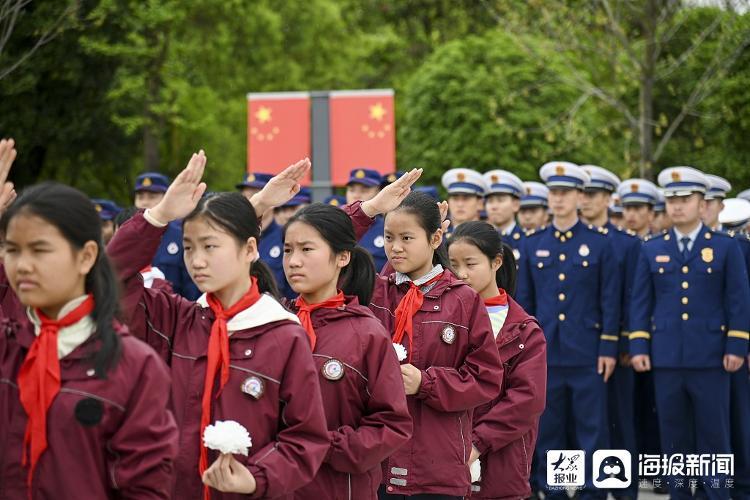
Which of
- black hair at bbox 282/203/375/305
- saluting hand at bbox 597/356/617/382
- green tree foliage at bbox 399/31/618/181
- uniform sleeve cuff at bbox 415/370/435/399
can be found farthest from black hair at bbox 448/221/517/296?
green tree foliage at bbox 399/31/618/181

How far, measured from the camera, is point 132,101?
58.3 ft

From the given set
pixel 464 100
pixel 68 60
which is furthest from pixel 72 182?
pixel 464 100

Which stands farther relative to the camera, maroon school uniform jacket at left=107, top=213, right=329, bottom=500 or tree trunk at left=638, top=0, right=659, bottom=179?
tree trunk at left=638, top=0, right=659, bottom=179

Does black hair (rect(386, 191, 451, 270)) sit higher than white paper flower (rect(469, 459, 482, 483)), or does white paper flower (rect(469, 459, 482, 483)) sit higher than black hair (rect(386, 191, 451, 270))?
black hair (rect(386, 191, 451, 270))

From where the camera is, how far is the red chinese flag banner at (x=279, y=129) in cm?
1535

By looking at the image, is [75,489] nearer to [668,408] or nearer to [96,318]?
[96,318]

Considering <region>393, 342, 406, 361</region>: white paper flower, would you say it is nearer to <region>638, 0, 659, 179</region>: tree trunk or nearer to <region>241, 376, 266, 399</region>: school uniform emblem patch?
<region>241, 376, 266, 399</region>: school uniform emblem patch

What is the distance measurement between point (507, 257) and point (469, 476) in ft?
5.37

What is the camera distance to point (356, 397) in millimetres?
4301

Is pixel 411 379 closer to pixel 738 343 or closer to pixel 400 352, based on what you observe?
pixel 400 352

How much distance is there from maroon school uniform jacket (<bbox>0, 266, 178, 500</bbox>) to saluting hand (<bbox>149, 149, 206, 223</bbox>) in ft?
2.06

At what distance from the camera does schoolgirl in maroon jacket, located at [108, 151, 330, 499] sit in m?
3.70

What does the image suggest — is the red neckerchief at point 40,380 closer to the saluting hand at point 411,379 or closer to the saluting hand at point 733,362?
the saluting hand at point 411,379

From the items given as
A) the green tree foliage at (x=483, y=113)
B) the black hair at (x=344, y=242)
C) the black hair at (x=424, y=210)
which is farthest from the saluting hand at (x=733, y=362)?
the green tree foliage at (x=483, y=113)
